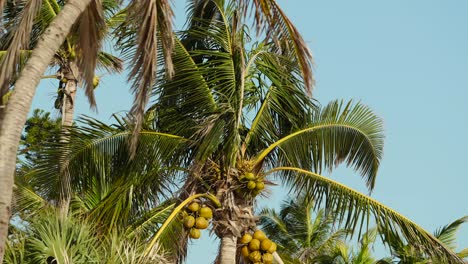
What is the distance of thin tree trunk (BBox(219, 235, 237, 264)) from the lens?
14984 millimetres

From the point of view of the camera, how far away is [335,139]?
16.6 meters

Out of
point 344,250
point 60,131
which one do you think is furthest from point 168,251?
point 344,250

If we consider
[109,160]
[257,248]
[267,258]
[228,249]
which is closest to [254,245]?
[257,248]

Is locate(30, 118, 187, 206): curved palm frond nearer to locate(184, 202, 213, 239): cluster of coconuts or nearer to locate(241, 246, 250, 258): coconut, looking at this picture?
locate(184, 202, 213, 239): cluster of coconuts

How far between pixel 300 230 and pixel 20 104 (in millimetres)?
21961

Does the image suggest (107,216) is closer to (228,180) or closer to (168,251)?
(168,251)

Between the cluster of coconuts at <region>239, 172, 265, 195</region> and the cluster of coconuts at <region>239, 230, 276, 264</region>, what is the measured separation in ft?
2.30

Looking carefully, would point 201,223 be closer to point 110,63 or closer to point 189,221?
point 189,221

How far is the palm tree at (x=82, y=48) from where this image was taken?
9875 mm

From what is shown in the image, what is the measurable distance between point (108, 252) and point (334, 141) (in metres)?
6.07

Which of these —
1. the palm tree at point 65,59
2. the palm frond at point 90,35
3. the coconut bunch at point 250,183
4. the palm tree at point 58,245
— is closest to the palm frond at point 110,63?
the palm tree at point 65,59

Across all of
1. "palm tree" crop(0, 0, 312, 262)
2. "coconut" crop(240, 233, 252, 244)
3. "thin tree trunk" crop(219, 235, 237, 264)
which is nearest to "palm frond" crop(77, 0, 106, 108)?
"palm tree" crop(0, 0, 312, 262)

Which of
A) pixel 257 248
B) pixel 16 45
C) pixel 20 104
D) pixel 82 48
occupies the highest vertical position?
pixel 82 48

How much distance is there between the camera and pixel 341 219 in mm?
15703
